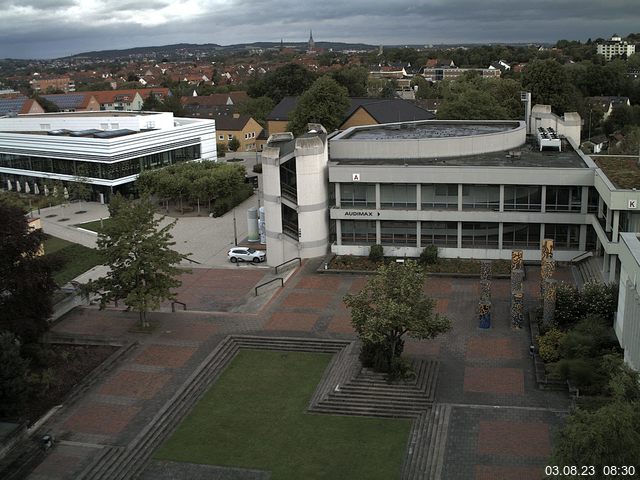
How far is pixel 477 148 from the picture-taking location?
44438 millimetres

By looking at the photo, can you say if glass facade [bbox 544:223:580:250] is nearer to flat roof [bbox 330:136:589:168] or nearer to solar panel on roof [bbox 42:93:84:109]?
flat roof [bbox 330:136:589:168]

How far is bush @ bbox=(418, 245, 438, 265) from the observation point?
39281mm

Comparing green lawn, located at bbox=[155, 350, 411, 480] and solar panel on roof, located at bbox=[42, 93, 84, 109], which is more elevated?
solar panel on roof, located at bbox=[42, 93, 84, 109]

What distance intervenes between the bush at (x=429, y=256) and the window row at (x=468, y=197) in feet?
8.21

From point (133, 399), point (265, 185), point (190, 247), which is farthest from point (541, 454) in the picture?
point (190, 247)

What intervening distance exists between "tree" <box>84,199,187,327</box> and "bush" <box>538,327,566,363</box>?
15981 mm

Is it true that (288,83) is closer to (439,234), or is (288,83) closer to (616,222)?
(439,234)

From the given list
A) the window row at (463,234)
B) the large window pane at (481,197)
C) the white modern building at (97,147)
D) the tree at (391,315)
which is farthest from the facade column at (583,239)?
the white modern building at (97,147)

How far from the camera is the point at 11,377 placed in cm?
2214

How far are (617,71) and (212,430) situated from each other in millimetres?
120024

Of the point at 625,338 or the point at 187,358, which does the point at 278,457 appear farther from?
the point at 625,338

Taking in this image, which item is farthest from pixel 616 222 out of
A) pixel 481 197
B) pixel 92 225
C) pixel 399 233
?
pixel 92 225

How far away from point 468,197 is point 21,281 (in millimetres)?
24567

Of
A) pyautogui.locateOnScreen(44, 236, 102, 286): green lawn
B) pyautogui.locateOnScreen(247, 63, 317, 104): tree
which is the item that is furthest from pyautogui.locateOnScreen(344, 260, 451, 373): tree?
pyautogui.locateOnScreen(247, 63, 317, 104): tree
